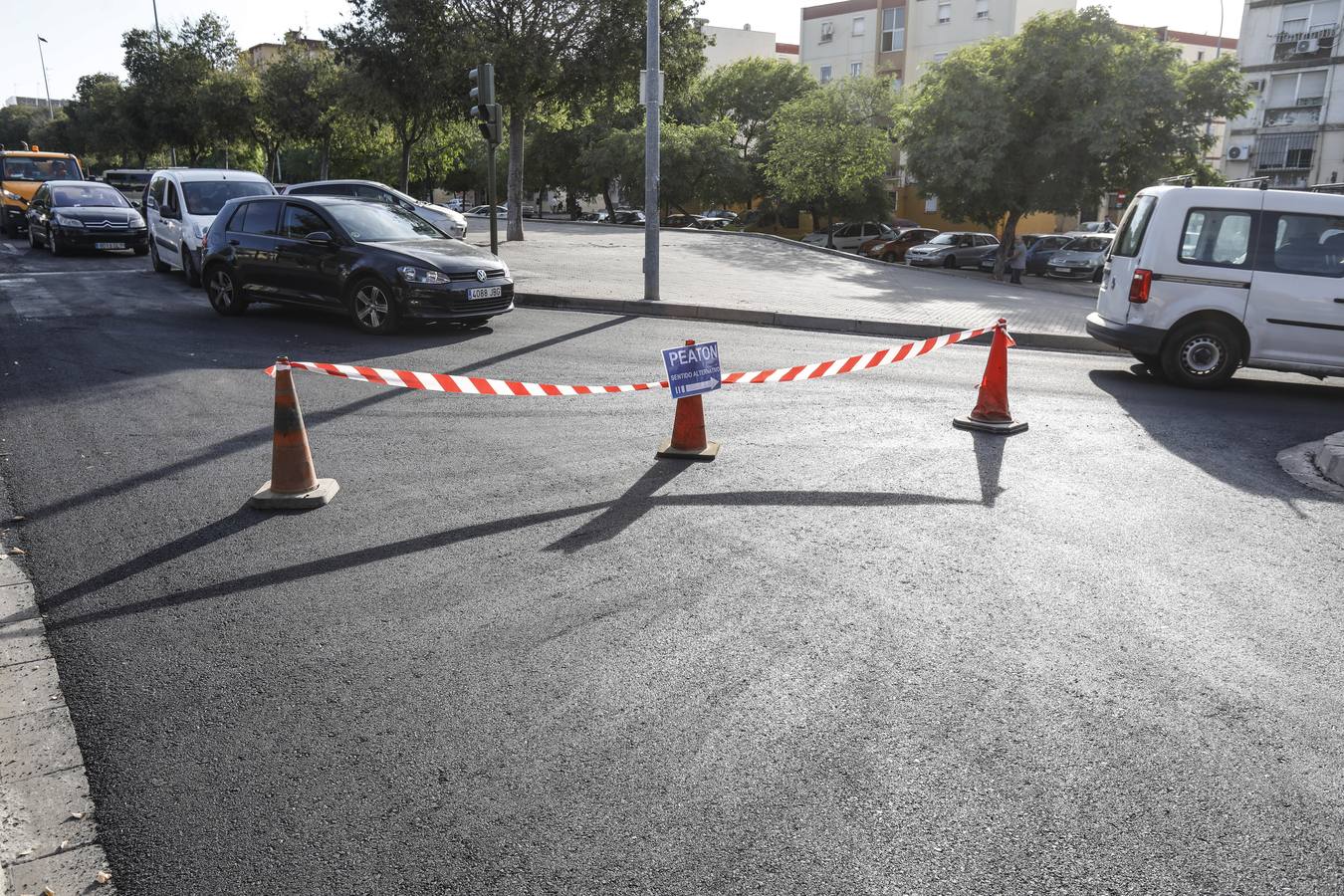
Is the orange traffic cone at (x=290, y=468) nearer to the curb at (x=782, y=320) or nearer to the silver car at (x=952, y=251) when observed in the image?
the curb at (x=782, y=320)

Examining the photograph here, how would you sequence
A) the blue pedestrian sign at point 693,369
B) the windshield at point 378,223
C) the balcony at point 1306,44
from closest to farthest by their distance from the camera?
the blue pedestrian sign at point 693,369, the windshield at point 378,223, the balcony at point 1306,44

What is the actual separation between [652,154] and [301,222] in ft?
17.5

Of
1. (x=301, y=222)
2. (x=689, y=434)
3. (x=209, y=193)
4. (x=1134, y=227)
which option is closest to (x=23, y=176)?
(x=209, y=193)

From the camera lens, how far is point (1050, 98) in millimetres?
26844

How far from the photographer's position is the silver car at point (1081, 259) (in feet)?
100

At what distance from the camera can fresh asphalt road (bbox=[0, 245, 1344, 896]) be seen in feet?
9.01

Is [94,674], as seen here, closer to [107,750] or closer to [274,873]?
[107,750]

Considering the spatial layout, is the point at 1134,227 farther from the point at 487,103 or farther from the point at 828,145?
the point at 828,145

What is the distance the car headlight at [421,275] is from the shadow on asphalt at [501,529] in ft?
18.7

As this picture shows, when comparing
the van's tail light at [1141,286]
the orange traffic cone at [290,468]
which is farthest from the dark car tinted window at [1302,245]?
the orange traffic cone at [290,468]

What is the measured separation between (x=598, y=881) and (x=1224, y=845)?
1.79 metres

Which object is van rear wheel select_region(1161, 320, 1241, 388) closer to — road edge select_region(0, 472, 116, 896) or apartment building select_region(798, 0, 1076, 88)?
road edge select_region(0, 472, 116, 896)

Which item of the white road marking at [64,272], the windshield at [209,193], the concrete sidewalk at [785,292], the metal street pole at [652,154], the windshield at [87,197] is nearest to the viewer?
the metal street pole at [652,154]

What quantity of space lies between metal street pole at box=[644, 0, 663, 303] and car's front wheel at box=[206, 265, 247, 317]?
577 centimetres
